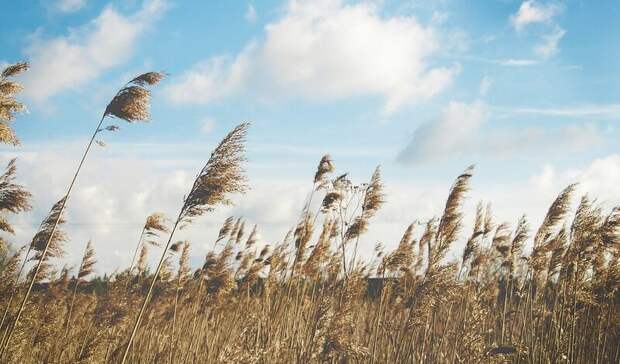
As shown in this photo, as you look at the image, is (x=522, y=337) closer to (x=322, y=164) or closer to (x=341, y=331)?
(x=341, y=331)

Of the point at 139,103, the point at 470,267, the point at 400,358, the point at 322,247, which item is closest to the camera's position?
the point at 139,103

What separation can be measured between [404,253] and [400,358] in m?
1.69

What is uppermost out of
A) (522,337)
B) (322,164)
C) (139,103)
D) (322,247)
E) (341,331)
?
(322,164)

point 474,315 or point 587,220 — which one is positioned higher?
point 587,220

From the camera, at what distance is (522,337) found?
23.4 feet

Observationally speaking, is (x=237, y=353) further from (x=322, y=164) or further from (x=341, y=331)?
(x=322, y=164)

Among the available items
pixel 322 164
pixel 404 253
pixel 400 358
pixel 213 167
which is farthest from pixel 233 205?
pixel 400 358

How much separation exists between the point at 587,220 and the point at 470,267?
3865 mm

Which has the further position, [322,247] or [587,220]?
[322,247]

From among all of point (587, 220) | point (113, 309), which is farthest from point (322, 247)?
point (587, 220)

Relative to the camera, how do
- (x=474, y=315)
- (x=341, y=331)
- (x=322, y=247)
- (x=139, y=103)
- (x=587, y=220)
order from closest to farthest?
1. (x=139, y=103)
2. (x=341, y=331)
3. (x=587, y=220)
4. (x=474, y=315)
5. (x=322, y=247)

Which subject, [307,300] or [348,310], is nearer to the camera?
[348,310]

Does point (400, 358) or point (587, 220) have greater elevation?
point (587, 220)

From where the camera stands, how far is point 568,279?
20.5 feet
